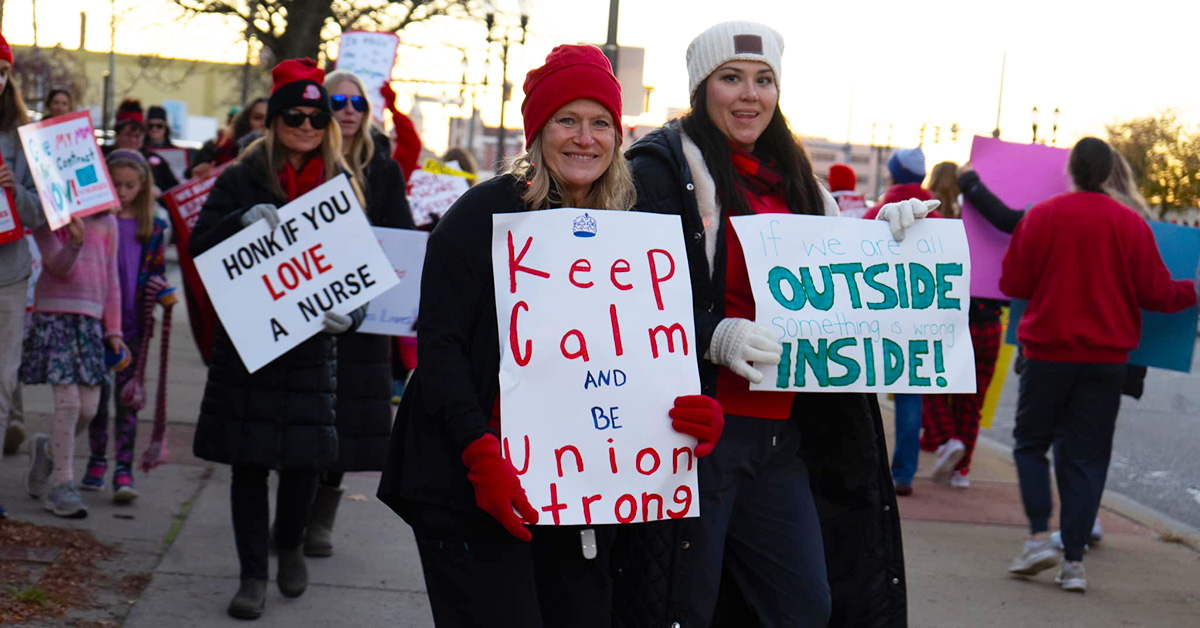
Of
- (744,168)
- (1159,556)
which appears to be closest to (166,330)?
(744,168)

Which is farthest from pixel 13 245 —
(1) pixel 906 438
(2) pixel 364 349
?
(1) pixel 906 438

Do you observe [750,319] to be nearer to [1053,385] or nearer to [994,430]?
[1053,385]

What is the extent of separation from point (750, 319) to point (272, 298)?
1917 millimetres

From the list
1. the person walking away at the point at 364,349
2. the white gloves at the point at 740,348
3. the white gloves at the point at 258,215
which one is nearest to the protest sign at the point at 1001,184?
the person walking away at the point at 364,349

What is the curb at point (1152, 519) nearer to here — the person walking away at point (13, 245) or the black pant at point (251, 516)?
the black pant at point (251, 516)

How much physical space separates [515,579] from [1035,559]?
374 cm

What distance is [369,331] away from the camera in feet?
18.0

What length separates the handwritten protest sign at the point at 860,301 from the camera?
3643mm

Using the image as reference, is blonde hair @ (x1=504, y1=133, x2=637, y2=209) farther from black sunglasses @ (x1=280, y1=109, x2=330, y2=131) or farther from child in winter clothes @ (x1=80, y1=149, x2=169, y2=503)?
child in winter clothes @ (x1=80, y1=149, x2=169, y2=503)

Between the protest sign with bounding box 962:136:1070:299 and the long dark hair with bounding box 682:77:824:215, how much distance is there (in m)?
3.38

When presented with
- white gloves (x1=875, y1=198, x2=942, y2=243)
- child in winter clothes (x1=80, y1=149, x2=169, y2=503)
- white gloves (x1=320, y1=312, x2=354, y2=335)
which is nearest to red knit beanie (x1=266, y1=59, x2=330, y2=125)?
white gloves (x1=320, y1=312, x2=354, y2=335)

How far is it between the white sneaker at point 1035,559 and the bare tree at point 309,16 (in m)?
15.9

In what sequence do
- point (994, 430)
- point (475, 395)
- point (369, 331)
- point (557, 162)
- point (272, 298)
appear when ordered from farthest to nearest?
point (994, 430)
point (369, 331)
point (272, 298)
point (557, 162)
point (475, 395)

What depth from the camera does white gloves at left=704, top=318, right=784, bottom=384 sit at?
3.36m
